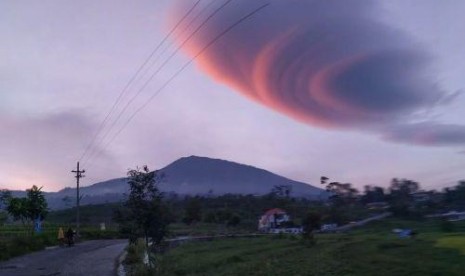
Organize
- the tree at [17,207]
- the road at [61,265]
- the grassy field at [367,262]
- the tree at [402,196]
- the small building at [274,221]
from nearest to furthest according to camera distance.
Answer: the grassy field at [367,262], the road at [61,265], the tree at [402,196], the tree at [17,207], the small building at [274,221]

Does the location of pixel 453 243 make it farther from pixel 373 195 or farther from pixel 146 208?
pixel 373 195

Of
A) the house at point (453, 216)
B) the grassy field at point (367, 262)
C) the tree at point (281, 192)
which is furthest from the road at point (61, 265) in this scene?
the tree at point (281, 192)

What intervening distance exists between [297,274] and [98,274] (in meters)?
9.42

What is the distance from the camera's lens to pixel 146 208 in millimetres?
22250

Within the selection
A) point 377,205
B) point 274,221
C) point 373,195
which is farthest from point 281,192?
point 377,205

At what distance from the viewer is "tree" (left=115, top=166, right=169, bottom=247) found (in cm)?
2230

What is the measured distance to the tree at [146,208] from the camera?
73.2 feet

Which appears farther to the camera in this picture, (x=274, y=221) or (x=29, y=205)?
(x=274, y=221)

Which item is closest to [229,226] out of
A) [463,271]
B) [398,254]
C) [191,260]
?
[191,260]

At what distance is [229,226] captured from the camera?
86.0 meters

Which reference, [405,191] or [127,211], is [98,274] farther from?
[405,191]

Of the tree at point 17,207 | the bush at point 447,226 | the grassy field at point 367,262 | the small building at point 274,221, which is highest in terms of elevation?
the tree at point 17,207

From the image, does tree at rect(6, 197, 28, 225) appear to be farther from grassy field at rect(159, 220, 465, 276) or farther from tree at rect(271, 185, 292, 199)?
tree at rect(271, 185, 292, 199)

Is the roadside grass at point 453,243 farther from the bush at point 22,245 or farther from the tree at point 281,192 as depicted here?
the tree at point 281,192
